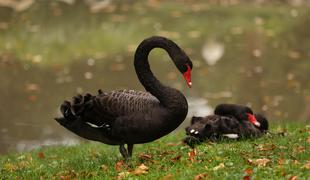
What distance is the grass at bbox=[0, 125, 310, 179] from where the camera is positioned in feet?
16.4

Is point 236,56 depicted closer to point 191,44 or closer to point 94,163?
point 191,44

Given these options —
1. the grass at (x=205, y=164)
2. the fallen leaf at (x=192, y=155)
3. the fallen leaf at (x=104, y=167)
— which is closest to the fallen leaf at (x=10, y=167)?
the grass at (x=205, y=164)

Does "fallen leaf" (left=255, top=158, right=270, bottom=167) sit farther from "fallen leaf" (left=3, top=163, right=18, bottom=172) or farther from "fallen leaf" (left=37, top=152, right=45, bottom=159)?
"fallen leaf" (left=37, top=152, right=45, bottom=159)

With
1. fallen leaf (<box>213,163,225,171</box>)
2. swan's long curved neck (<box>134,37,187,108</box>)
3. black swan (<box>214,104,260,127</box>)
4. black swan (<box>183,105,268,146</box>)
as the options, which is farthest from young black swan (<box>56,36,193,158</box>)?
black swan (<box>214,104,260,127</box>)

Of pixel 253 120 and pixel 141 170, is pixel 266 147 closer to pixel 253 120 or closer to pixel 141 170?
pixel 253 120

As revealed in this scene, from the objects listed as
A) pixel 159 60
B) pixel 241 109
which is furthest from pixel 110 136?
pixel 159 60

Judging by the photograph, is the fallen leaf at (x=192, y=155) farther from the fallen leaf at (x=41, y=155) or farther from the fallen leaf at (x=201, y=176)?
the fallen leaf at (x=41, y=155)

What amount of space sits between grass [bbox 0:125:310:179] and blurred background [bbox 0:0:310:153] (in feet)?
8.57

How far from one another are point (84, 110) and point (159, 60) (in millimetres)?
9017

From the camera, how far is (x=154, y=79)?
598 centimetres

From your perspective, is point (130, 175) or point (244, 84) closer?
point (130, 175)

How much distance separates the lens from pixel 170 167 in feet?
17.9

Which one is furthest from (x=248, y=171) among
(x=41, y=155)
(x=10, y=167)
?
(x=41, y=155)

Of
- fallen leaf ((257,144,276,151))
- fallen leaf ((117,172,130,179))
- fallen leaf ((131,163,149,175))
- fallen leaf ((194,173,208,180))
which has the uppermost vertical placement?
fallen leaf ((257,144,276,151))
